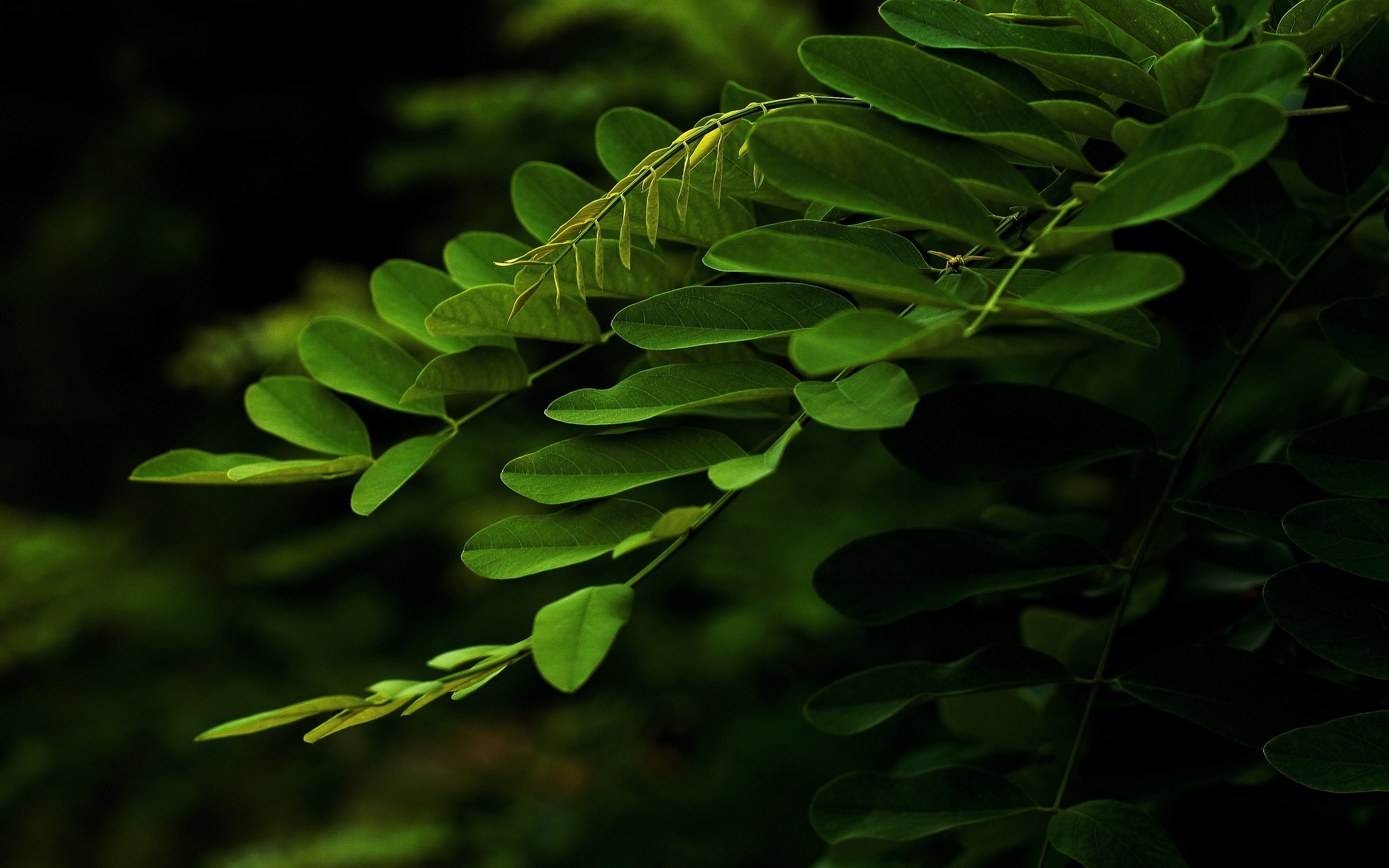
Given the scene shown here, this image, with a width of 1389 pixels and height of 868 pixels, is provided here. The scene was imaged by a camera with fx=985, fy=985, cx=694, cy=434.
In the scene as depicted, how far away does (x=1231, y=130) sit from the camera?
227 millimetres

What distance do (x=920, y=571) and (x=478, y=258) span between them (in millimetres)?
203

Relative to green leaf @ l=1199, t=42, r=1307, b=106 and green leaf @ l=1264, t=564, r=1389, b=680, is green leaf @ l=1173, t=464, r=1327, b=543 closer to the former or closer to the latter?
green leaf @ l=1264, t=564, r=1389, b=680

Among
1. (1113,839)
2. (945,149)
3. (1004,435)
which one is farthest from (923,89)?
(1113,839)

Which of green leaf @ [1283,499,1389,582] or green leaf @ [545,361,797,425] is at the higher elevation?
green leaf @ [545,361,797,425]

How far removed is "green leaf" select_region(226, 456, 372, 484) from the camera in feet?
0.98

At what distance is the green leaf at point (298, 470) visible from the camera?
30 centimetres

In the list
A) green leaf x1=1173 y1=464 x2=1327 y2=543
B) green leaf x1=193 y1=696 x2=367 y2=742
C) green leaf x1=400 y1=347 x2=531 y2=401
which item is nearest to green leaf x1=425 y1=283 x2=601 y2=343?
green leaf x1=400 y1=347 x2=531 y2=401

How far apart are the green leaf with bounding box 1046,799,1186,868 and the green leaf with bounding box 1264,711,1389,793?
43 mm

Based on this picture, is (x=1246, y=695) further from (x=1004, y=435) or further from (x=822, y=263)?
(x=822, y=263)

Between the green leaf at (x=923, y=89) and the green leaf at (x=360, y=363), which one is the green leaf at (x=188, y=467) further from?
the green leaf at (x=923, y=89)

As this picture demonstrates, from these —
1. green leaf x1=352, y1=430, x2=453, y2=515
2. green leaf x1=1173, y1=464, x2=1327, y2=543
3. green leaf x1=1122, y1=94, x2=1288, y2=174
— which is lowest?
green leaf x1=1173, y1=464, x2=1327, y2=543

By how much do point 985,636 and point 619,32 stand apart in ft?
5.48

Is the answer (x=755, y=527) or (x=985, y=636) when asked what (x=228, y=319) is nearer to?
(x=755, y=527)

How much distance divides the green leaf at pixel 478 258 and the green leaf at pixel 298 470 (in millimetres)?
63
